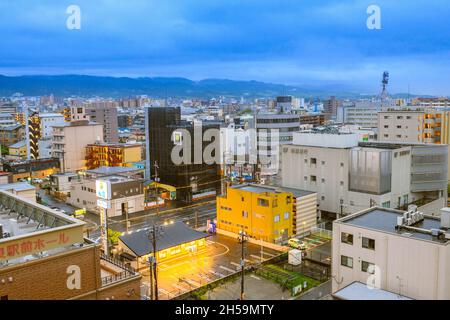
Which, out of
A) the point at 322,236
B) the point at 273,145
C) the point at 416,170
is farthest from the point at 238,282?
the point at 273,145

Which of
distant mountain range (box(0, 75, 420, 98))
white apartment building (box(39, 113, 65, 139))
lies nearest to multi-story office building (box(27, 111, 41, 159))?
white apartment building (box(39, 113, 65, 139))

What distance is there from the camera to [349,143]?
2278 cm

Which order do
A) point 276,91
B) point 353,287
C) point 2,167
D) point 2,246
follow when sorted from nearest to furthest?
point 2,246 → point 353,287 → point 2,167 → point 276,91

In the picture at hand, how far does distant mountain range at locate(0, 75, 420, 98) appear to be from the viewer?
124 m

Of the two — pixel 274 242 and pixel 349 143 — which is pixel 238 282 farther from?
pixel 349 143

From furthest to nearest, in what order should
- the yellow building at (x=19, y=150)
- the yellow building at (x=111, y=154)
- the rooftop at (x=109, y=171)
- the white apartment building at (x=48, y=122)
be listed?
1. the white apartment building at (x=48, y=122)
2. the yellow building at (x=19, y=150)
3. the yellow building at (x=111, y=154)
4. the rooftop at (x=109, y=171)

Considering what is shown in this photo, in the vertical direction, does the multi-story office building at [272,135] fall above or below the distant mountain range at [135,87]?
below

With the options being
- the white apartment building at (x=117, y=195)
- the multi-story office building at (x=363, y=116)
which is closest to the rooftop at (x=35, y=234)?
the white apartment building at (x=117, y=195)

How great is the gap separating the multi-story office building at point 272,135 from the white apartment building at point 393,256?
2392cm

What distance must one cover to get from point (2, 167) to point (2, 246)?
29.4 metres

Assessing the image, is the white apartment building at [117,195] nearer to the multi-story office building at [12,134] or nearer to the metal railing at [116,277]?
the metal railing at [116,277]

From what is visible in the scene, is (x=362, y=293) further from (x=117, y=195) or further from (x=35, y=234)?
(x=117, y=195)

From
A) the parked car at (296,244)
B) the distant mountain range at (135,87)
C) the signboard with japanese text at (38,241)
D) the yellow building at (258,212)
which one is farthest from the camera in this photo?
the distant mountain range at (135,87)

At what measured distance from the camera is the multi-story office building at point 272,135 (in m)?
36.3
